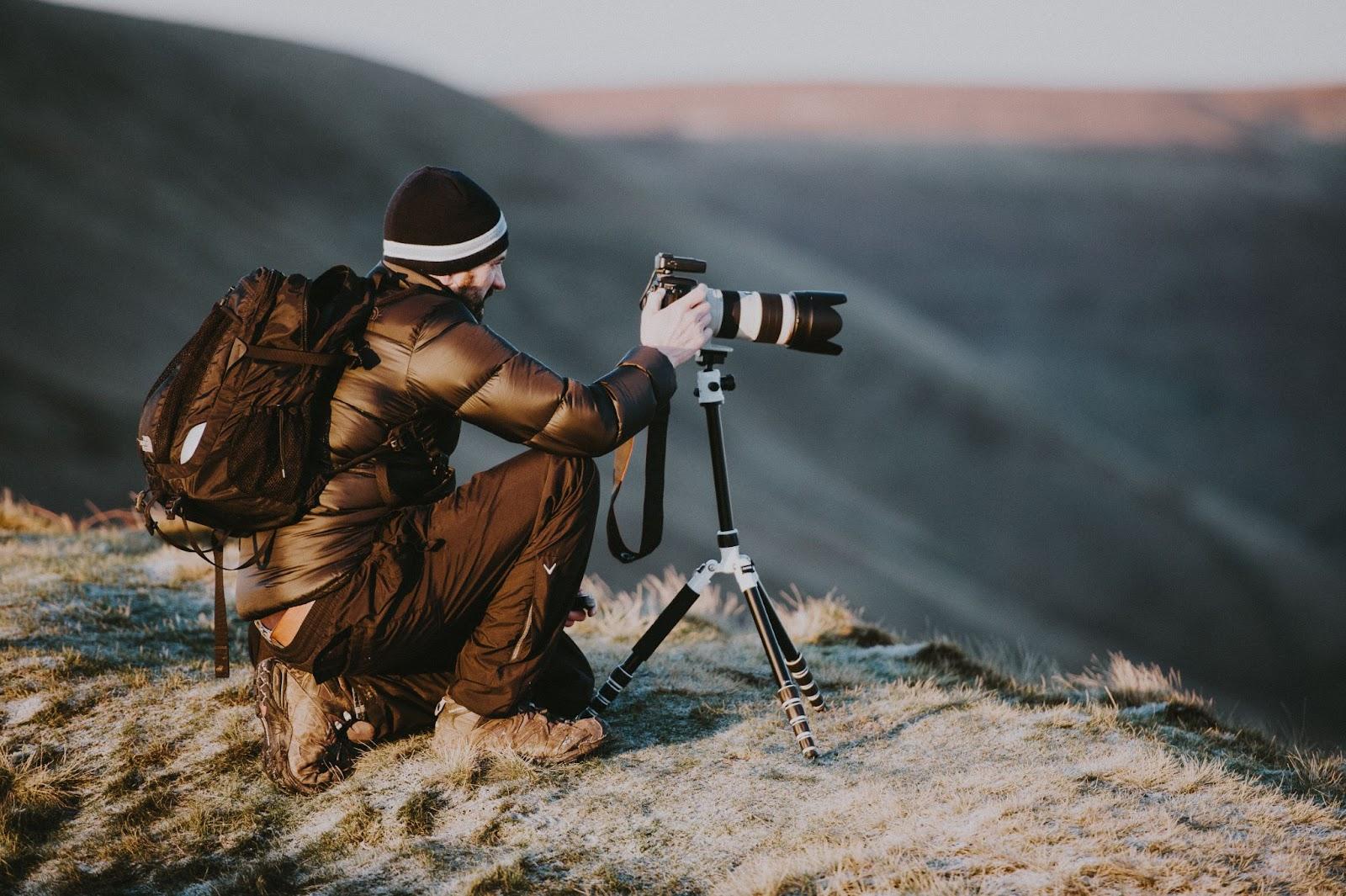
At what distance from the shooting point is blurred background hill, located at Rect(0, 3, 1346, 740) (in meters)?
23.3

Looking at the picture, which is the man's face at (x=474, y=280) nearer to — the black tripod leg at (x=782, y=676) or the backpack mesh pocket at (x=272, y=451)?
the backpack mesh pocket at (x=272, y=451)

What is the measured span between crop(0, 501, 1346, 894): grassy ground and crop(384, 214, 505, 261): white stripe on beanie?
61.4 inches

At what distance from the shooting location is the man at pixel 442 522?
316 centimetres

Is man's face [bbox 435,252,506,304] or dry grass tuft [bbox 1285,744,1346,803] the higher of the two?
man's face [bbox 435,252,506,304]

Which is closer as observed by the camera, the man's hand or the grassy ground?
the grassy ground

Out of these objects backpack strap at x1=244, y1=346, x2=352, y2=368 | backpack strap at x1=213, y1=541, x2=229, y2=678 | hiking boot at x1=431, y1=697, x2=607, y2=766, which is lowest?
hiking boot at x1=431, y1=697, x2=607, y2=766

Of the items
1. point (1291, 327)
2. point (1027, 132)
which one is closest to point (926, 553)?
point (1291, 327)

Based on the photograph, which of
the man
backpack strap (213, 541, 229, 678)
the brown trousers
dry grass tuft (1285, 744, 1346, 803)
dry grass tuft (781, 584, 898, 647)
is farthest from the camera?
dry grass tuft (781, 584, 898, 647)

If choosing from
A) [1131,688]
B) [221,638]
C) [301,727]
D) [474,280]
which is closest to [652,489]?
[474,280]

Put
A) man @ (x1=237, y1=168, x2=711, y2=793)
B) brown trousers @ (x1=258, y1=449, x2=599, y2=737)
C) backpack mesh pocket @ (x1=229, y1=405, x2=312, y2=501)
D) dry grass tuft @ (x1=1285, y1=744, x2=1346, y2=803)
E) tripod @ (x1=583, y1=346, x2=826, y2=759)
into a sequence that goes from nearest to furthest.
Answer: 1. backpack mesh pocket @ (x1=229, y1=405, x2=312, y2=501)
2. man @ (x1=237, y1=168, x2=711, y2=793)
3. brown trousers @ (x1=258, y1=449, x2=599, y2=737)
4. dry grass tuft @ (x1=1285, y1=744, x2=1346, y2=803)
5. tripod @ (x1=583, y1=346, x2=826, y2=759)

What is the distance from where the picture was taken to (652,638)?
151 inches

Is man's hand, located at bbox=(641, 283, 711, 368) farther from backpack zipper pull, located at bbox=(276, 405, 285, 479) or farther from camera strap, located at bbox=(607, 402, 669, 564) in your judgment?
backpack zipper pull, located at bbox=(276, 405, 285, 479)

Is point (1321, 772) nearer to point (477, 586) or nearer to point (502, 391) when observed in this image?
point (477, 586)

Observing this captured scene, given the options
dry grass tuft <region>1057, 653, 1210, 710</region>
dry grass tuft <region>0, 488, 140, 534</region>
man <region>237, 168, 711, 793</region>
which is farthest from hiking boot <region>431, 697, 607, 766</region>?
dry grass tuft <region>0, 488, 140, 534</region>
